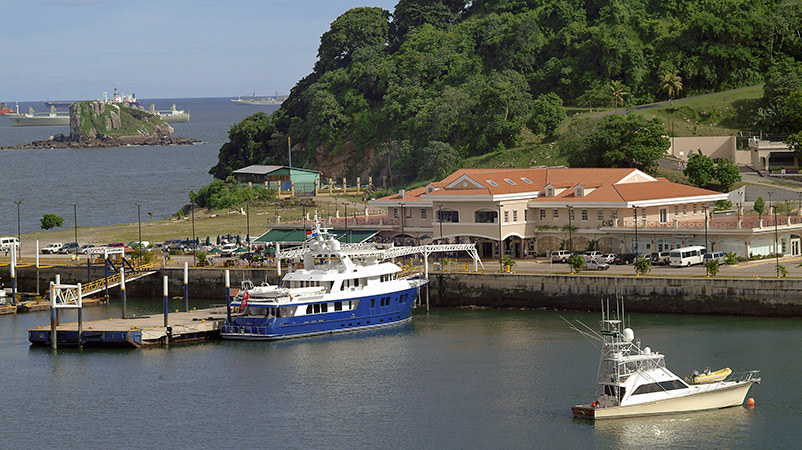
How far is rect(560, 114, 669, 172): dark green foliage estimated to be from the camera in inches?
4988

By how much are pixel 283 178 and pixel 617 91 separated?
44.5 m

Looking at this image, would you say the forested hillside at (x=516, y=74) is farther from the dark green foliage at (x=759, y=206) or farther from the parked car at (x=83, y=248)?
the parked car at (x=83, y=248)

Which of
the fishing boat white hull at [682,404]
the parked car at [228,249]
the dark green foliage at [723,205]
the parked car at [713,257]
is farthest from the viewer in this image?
the parked car at [228,249]

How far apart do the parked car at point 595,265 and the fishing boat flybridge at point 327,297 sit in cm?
1333

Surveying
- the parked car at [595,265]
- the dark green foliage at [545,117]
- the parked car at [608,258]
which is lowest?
the parked car at [595,265]

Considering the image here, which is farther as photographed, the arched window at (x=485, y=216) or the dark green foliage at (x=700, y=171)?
the dark green foliage at (x=700, y=171)

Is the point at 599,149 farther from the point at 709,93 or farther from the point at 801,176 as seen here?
the point at 709,93

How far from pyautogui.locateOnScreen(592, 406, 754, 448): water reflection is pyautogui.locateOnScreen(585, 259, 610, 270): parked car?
1281 inches

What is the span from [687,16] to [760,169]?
49111 millimetres

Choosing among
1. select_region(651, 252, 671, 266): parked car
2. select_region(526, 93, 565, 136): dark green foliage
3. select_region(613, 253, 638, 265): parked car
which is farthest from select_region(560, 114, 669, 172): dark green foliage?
select_region(651, 252, 671, 266): parked car

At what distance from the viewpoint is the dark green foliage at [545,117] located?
148875 mm

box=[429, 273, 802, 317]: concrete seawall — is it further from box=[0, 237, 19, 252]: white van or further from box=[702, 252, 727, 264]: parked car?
box=[0, 237, 19, 252]: white van

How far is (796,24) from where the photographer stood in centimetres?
16538

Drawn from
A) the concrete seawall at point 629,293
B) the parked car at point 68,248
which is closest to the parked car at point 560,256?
the concrete seawall at point 629,293
